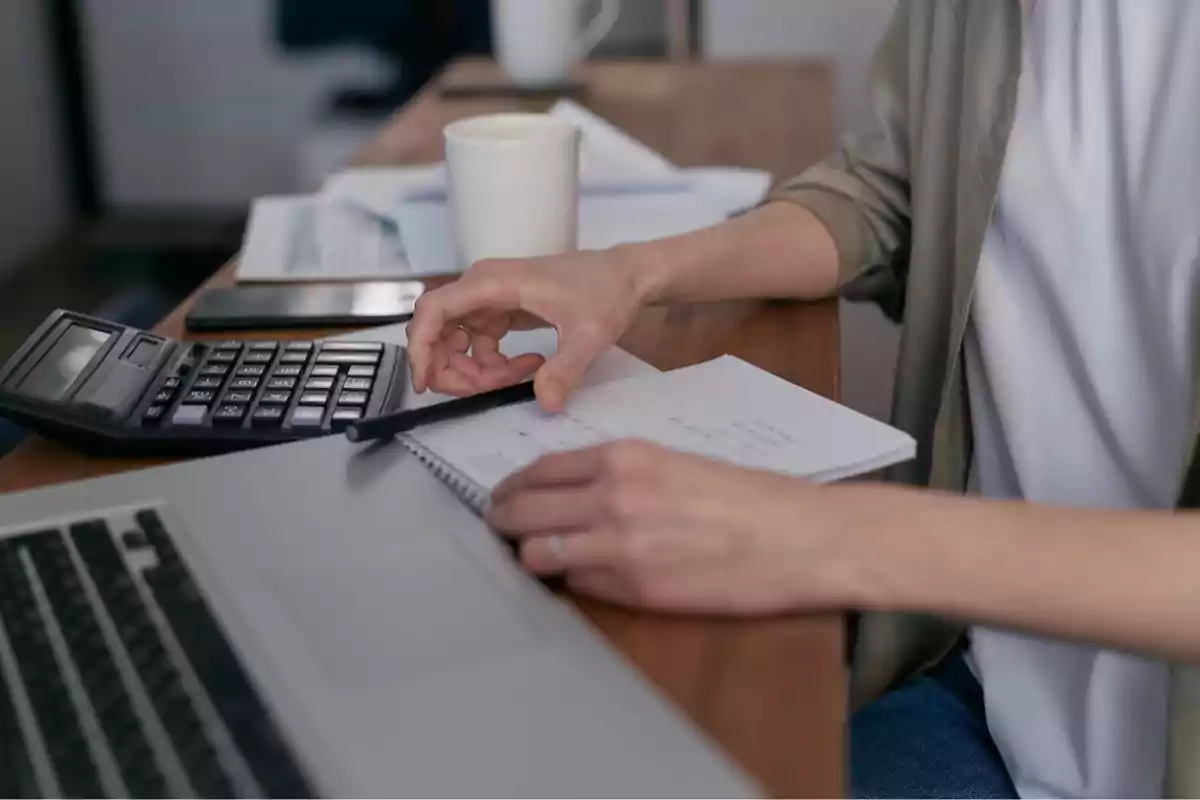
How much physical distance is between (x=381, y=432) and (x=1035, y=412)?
1.34 ft

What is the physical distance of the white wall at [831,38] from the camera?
5.63ft

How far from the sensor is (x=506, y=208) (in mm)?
815

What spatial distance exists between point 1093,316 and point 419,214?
19.5 inches

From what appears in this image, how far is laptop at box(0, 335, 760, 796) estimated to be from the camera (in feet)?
1.19

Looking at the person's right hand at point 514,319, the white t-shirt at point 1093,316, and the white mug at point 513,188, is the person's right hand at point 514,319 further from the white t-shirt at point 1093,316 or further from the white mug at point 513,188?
the white t-shirt at point 1093,316

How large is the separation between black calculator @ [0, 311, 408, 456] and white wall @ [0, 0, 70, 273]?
2.45 metres

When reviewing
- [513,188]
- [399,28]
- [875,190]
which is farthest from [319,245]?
[399,28]

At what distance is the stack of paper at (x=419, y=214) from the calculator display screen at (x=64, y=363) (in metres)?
0.21

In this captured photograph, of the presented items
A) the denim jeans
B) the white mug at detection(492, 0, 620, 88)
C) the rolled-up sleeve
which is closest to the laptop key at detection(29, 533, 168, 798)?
the denim jeans

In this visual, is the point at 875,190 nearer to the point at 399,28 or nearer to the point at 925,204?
the point at 925,204

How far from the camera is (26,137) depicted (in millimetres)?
2914

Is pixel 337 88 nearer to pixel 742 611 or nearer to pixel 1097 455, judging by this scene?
pixel 1097 455

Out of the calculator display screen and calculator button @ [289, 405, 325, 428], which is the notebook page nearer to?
calculator button @ [289, 405, 325, 428]

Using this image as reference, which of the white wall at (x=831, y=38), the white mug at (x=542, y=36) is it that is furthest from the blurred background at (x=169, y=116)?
the white mug at (x=542, y=36)
